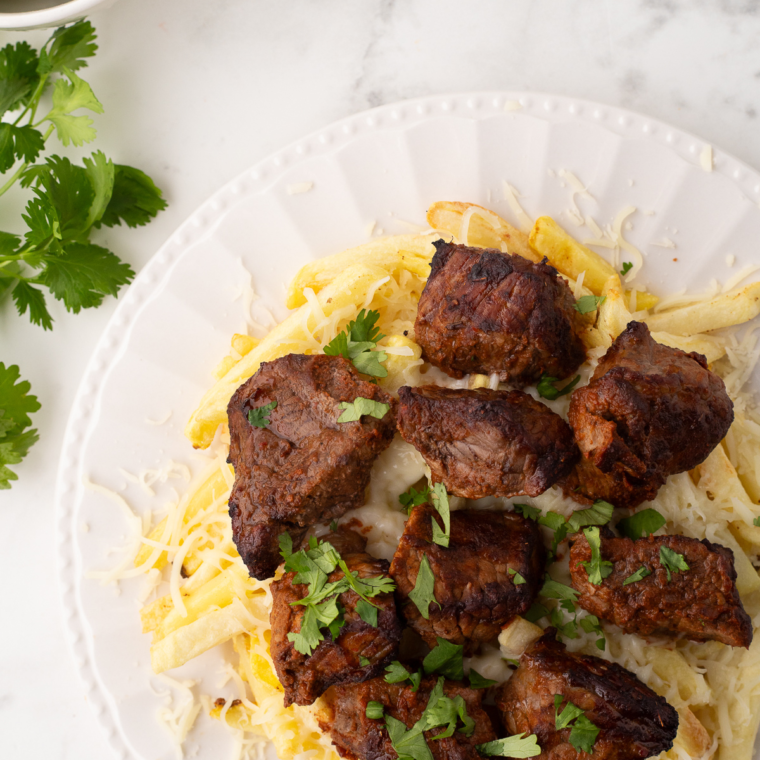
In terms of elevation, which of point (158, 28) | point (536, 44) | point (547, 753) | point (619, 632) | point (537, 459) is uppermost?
point (158, 28)

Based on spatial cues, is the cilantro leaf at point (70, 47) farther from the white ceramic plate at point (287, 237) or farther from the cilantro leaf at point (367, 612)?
the cilantro leaf at point (367, 612)

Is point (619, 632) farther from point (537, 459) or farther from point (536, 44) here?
point (536, 44)

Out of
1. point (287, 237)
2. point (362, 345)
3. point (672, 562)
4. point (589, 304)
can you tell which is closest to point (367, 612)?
Result: point (362, 345)

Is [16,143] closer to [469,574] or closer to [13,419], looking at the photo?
[13,419]

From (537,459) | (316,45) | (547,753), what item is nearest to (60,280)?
(316,45)

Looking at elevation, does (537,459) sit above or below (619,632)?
above

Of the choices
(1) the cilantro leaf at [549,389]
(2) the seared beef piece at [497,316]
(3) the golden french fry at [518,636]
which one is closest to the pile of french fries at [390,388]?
(3) the golden french fry at [518,636]

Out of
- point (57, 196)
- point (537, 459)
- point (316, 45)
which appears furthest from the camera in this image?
point (316, 45)
